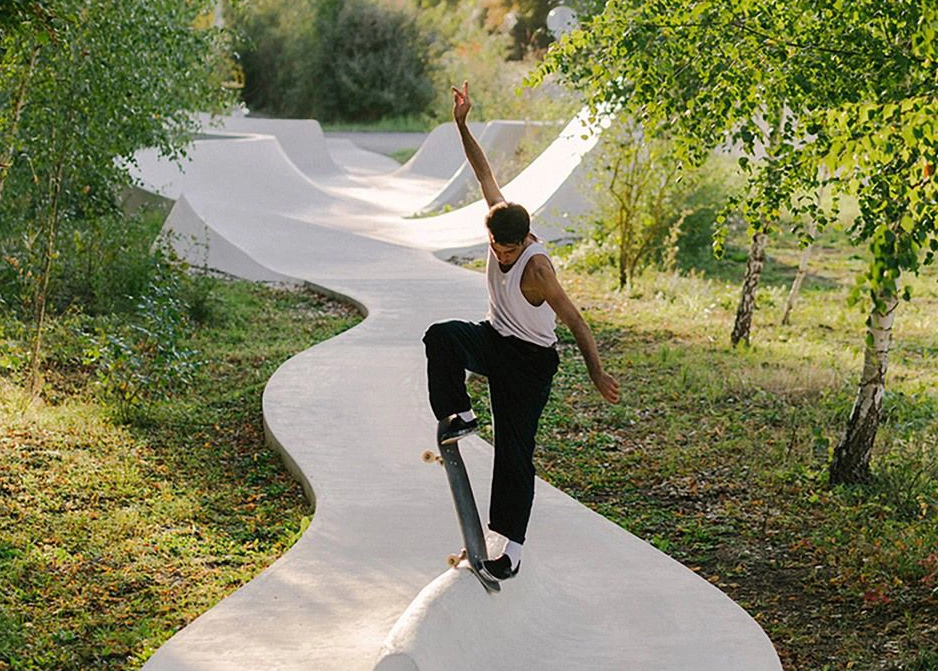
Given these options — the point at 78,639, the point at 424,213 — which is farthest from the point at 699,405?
the point at 424,213

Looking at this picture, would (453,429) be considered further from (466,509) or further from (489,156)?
(489,156)

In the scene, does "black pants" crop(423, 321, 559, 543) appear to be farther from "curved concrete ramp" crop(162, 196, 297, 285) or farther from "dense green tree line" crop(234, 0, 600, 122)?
"dense green tree line" crop(234, 0, 600, 122)

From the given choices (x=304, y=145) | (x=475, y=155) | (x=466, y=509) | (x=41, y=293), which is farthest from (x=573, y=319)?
(x=304, y=145)

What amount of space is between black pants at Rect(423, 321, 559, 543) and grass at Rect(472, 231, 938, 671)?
49.9 inches

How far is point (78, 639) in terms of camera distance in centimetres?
476

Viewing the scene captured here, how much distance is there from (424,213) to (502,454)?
16.1 m

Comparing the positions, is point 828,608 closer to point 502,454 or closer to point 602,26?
point 502,454

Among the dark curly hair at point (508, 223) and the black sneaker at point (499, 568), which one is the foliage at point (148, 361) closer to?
the black sneaker at point (499, 568)

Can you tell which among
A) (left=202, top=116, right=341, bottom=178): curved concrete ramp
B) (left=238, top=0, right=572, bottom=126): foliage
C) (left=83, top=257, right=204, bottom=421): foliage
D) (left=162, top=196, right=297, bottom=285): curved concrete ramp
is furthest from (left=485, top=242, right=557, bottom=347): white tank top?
(left=238, top=0, right=572, bottom=126): foliage

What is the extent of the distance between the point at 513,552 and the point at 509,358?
0.73 m

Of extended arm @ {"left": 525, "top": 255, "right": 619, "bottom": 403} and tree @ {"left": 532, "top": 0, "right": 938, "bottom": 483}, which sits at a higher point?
tree @ {"left": 532, "top": 0, "right": 938, "bottom": 483}

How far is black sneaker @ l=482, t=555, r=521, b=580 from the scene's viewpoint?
453cm

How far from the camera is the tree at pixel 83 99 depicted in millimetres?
7961

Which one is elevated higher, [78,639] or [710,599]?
[710,599]
